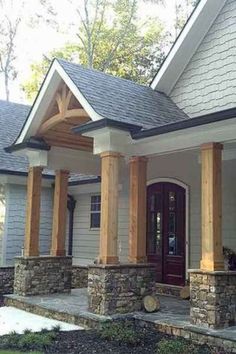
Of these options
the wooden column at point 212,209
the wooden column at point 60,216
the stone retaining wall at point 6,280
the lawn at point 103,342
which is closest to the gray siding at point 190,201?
the wooden column at point 60,216

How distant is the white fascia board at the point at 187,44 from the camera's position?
901 centimetres

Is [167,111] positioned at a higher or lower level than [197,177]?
higher

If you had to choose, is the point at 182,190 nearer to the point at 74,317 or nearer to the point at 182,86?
the point at 182,86

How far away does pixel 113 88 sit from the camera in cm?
847

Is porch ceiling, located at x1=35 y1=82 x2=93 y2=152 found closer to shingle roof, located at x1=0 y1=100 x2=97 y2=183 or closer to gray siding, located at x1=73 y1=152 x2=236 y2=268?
gray siding, located at x1=73 y1=152 x2=236 y2=268

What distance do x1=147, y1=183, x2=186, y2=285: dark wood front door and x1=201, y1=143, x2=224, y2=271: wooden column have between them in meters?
3.20

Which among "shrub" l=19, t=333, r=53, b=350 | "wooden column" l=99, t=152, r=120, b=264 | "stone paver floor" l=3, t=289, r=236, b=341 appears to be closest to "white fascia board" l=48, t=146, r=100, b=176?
"wooden column" l=99, t=152, r=120, b=264

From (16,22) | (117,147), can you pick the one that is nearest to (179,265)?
(117,147)

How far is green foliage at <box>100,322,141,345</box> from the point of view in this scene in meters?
6.22

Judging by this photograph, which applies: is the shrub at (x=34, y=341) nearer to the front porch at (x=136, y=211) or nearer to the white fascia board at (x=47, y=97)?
the front porch at (x=136, y=211)

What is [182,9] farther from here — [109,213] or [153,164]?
[109,213]

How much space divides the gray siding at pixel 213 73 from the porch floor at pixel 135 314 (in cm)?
379

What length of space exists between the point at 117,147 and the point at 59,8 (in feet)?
53.0

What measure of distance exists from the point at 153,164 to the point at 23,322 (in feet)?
14.1
